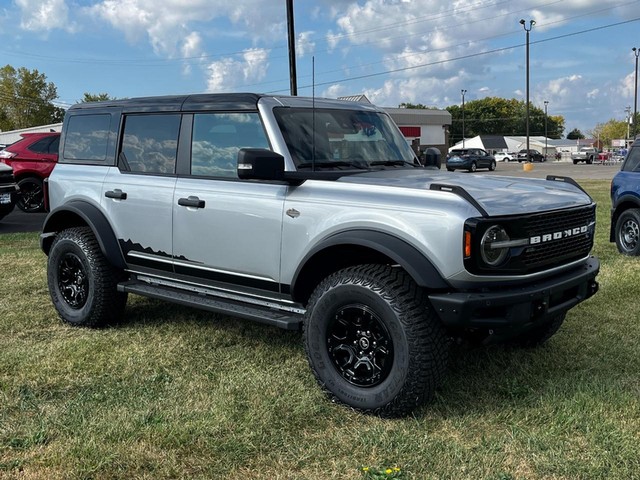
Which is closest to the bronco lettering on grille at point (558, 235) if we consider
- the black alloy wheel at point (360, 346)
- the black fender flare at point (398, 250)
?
the black fender flare at point (398, 250)

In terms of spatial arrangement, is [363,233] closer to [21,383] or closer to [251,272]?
[251,272]

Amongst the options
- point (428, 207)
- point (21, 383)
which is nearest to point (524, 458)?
point (428, 207)

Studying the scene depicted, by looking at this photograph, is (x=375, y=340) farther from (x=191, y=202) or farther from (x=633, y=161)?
(x=633, y=161)

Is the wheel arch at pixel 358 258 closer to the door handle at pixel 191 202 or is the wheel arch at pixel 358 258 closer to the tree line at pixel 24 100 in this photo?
the door handle at pixel 191 202

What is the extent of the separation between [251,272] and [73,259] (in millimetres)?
2061

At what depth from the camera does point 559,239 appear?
155 inches

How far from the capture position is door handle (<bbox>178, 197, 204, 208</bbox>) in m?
4.62

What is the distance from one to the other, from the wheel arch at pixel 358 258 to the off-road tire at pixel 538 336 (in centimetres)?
156

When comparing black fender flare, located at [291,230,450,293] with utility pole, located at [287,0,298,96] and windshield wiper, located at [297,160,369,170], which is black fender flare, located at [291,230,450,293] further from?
utility pole, located at [287,0,298,96]

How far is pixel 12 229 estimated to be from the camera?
12344mm

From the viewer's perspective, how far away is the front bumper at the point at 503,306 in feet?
11.3

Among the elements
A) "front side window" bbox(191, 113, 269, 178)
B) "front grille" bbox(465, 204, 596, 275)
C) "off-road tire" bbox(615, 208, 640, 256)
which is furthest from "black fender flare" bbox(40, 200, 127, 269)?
"off-road tire" bbox(615, 208, 640, 256)

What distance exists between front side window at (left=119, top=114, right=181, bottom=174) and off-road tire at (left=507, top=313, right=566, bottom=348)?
113 inches

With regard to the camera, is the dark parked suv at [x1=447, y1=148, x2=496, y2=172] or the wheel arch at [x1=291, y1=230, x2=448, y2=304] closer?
the wheel arch at [x1=291, y1=230, x2=448, y2=304]
